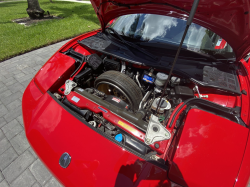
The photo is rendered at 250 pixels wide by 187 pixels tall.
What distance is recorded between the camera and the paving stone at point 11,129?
83.0 inches

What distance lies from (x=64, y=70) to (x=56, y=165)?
3.75 feet

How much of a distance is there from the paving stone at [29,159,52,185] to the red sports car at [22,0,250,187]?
0.65 meters

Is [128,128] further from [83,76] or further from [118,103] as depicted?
[83,76]

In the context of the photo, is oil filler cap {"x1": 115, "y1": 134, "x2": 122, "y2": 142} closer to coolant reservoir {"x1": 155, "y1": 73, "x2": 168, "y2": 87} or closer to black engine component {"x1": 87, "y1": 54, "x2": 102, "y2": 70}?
coolant reservoir {"x1": 155, "y1": 73, "x2": 168, "y2": 87}

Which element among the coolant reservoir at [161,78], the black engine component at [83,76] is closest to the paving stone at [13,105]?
the black engine component at [83,76]

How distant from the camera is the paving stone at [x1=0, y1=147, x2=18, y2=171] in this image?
1768mm

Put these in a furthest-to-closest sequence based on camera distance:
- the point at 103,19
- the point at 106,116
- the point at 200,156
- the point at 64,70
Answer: the point at 103,19
the point at 64,70
the point at 106,116
the point at 200,156

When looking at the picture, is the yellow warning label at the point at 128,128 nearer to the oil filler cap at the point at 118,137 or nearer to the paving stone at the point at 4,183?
the oil filler cap at the point at 118,137

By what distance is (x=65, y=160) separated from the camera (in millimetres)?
1143

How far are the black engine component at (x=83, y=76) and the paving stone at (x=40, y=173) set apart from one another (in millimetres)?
1242

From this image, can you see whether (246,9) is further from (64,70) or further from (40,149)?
(40,149)

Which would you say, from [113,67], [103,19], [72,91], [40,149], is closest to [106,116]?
[72,91]

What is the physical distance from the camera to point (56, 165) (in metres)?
1.15

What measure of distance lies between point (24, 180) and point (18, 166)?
0.78 feet
